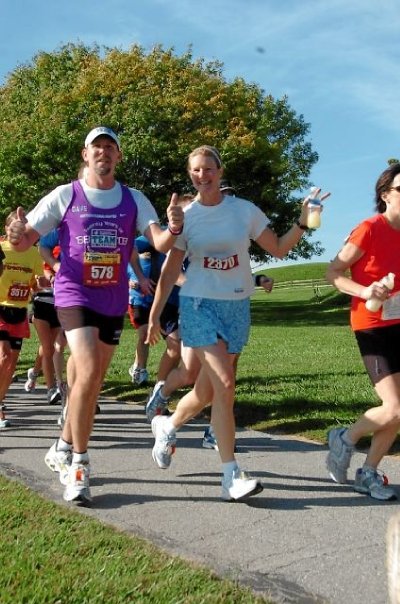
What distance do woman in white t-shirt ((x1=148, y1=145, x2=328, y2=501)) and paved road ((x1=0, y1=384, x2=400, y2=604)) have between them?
1.50ft

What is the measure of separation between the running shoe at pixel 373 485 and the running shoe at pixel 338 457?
0.14 meters

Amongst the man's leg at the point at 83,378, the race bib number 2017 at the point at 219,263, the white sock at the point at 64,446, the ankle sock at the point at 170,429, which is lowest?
the white sock at the point at 64,446

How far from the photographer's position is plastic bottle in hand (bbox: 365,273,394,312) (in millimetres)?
4434

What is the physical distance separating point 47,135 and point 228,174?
7.66 metres

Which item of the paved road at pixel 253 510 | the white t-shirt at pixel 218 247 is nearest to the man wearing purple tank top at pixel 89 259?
Answer: the white t-shirt at pixel 218 247

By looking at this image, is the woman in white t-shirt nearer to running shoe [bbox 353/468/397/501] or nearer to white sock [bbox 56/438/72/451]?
running shoe [bbox 353/468/397/501]

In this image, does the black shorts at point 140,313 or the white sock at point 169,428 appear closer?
the white sock at point 169,428

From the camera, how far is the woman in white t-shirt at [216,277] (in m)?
4.77

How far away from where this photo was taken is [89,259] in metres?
4.77

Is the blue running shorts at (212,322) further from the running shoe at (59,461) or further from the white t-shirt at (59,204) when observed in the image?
the running shoe at (59,461)

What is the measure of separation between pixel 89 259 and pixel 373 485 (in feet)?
6.97

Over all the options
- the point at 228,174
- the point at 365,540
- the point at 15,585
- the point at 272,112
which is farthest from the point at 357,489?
the point at 272,112

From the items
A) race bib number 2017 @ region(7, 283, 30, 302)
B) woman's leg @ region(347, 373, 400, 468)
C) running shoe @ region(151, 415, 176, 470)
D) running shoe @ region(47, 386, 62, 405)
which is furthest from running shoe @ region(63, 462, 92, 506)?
running shoe @ region(47, 386, 62, 405)

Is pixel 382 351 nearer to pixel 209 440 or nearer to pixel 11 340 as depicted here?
pixel 209 440
